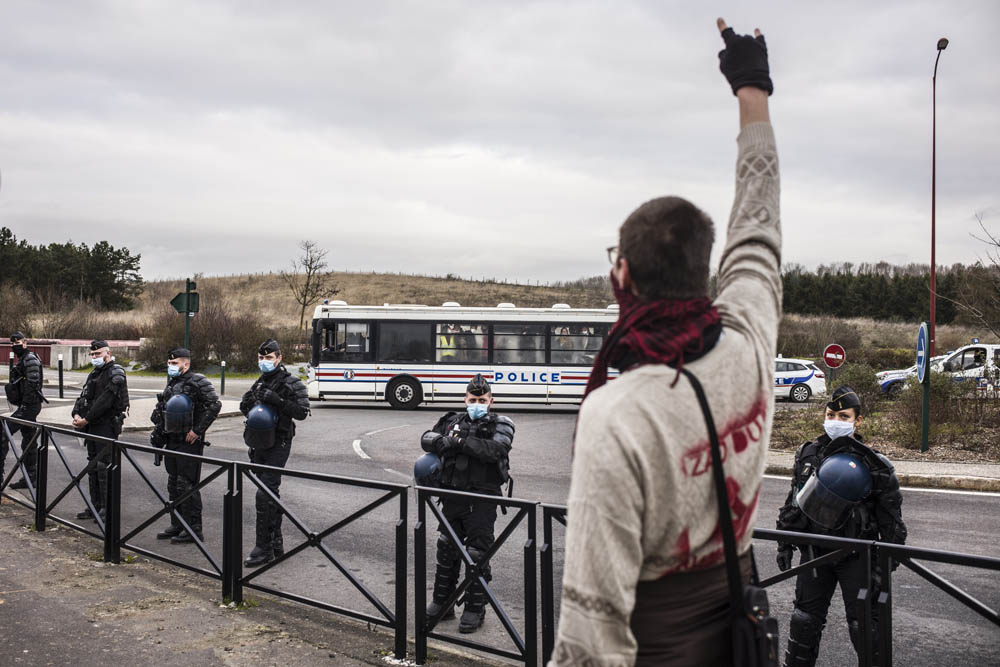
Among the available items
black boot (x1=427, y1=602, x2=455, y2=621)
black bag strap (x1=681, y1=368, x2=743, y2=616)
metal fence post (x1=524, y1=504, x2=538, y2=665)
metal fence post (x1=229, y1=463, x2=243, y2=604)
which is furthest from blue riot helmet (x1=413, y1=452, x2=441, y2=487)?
black bag strap (x1=681, y1=368, x2=743, y2=616)

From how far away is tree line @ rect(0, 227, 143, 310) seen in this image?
60.7 metres

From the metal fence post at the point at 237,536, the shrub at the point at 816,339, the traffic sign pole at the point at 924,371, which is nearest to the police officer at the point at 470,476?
the metal fence post at the point at 237,536

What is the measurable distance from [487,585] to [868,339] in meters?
51.8

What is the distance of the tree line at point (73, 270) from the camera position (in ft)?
199

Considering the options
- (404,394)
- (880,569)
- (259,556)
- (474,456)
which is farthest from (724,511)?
(404,394)

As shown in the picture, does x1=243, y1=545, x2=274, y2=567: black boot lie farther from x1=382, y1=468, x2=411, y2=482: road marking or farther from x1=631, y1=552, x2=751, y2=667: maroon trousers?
x1=631, y1=552, x2=751, y2=667: maroon trousers

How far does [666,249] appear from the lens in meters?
1.70

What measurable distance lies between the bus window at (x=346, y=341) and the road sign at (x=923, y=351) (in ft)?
46.0

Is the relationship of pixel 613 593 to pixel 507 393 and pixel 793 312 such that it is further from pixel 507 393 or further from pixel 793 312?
pixel 793 312

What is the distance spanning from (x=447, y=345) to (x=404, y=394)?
1.83 m

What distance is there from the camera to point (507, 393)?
22406 millimetres

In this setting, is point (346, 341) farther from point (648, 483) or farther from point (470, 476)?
point (648, 483)

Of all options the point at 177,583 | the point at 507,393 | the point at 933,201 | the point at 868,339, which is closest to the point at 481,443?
the point at 177,583

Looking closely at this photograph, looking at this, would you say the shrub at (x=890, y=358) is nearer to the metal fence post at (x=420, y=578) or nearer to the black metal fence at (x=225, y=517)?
the black metal fence at (x=225, y=517)
